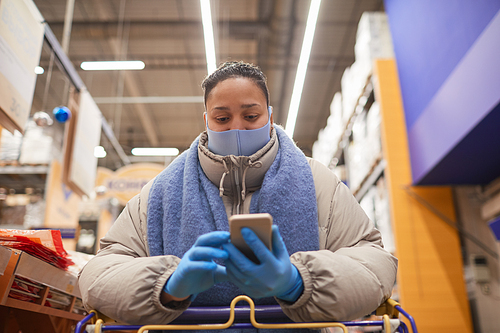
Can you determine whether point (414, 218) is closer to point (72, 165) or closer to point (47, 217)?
point (72, 165)

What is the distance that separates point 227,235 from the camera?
98 centimetres

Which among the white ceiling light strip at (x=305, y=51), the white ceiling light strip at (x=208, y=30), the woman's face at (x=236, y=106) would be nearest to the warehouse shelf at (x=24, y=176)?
the white ceiling light strip at (x=208, y=30)

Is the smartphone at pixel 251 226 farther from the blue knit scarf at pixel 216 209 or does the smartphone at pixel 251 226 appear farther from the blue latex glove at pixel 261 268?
the blue knit scarf at pixel 216 209

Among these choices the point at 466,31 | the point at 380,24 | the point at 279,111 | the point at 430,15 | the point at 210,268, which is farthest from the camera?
the point at 279,111

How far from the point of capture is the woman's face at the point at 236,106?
1.50 m

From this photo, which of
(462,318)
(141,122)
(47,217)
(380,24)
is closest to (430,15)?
(380,24)

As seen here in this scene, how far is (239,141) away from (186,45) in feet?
28.3

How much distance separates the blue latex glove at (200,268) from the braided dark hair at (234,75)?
2.46ft

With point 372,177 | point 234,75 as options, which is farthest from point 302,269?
point 372,177

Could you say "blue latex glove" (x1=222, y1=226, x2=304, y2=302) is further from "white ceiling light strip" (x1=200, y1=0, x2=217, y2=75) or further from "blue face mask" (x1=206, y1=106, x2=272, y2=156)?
"white ceiling light strip" (x1=200, y1=0, x2=217, y2=75)

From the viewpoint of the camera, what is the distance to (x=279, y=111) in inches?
469

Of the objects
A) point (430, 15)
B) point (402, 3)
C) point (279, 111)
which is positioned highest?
point (279, 111)

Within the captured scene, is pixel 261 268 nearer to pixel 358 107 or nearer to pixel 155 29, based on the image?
pixel 358 107

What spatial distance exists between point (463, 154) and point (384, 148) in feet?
3.11
